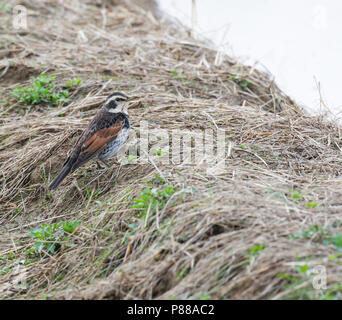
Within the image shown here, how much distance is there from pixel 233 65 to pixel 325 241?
5620mm

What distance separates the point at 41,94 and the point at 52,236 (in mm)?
3110

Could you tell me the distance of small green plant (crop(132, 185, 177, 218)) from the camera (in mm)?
4281

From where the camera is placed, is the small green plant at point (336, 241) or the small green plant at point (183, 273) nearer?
the small green plant at point (336, 241)

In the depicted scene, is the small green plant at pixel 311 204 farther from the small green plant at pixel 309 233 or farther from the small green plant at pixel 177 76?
the small green plant at pixel 177 76

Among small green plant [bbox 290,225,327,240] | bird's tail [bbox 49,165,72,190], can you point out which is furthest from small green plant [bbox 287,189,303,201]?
bird's tail [bbox 49,165,72,190]

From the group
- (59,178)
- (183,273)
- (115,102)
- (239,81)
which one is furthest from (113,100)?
(183,273)

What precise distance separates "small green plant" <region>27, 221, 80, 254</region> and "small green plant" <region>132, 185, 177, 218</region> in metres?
0.80

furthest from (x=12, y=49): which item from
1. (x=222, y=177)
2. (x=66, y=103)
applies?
(x=222, y=177)

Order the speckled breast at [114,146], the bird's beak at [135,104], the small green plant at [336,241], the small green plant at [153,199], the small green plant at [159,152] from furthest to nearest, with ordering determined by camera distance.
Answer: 1. the bird's beak at [135,104]
2. the speckled breast at [114,146]
3. the small green plant at [159,152]
4. the small green plant at [153,199]
5. the small green plant at [336,241]

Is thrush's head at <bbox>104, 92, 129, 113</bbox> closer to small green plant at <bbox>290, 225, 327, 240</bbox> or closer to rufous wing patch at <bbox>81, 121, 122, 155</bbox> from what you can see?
rufous wing patch at <bbox>81, 121, 122, 155</bbox>

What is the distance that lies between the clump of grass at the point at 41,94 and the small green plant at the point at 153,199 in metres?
3.34

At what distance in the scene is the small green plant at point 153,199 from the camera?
4.28m

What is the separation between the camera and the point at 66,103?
7281 mm

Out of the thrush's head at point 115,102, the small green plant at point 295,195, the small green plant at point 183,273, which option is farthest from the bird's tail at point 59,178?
the small green plant at point 295,195
